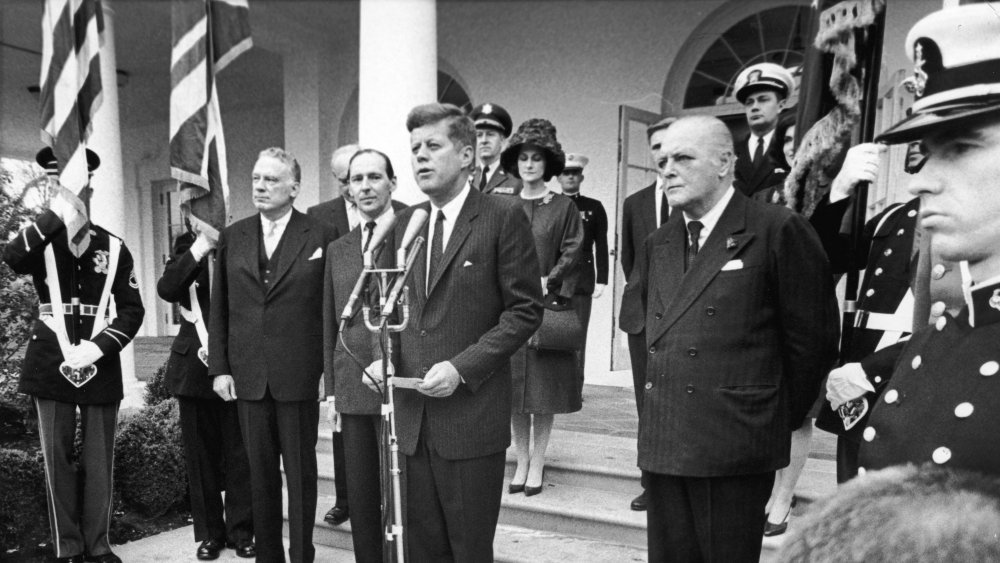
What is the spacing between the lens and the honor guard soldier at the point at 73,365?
362 centimetres

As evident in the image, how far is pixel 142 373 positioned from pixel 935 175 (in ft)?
31.5

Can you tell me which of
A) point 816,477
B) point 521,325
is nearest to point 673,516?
point 521,325

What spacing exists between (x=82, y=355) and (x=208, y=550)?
126cm

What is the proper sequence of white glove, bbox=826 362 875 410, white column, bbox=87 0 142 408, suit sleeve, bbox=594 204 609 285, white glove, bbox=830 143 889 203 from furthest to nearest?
1. white column, bbox=87 0 142 408
2. suit sleeve, bbox=594 204 609 285
3. white glove, bbox=830 143 889 203
4. white glove, bbox=826 362 875 410

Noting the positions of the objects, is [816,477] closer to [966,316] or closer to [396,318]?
[396,318]

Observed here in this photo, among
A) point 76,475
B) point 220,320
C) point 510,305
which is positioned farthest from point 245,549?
point 510,305

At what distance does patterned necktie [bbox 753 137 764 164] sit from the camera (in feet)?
11.7

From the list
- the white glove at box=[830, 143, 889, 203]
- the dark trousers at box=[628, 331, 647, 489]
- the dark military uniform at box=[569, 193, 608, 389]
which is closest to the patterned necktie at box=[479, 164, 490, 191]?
the dark military uniform at box=[569, 193, 608, 389]

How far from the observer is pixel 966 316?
1.20 metres

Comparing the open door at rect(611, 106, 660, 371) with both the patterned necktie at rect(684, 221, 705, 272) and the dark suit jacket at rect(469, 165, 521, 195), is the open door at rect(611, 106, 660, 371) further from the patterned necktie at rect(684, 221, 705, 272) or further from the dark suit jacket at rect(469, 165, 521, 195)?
the patterned necktie at rect(684, 221, 705, 272)

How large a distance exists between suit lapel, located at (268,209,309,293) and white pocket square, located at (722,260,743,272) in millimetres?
2096

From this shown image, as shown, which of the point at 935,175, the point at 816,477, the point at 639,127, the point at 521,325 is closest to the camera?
the point at 935,175

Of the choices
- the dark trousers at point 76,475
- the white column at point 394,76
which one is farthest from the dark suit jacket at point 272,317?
the white column at point 394,76

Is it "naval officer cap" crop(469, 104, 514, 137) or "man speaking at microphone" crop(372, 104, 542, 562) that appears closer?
"man speaking at microphone" crop(372, 104, 542, 562)
